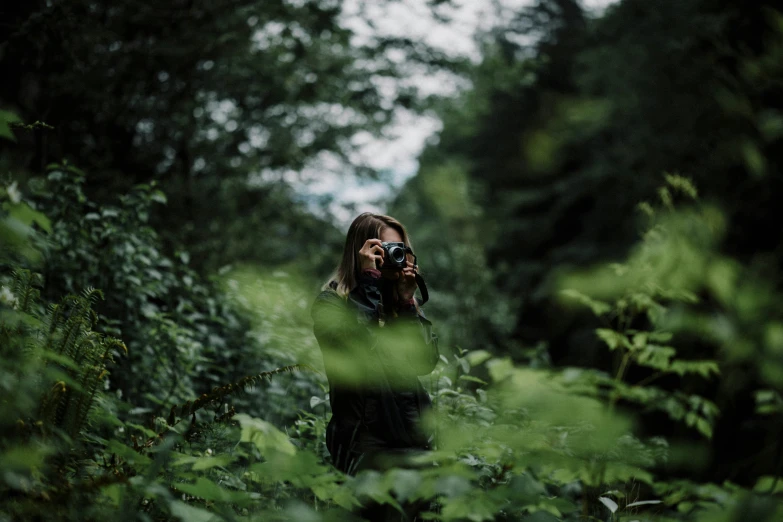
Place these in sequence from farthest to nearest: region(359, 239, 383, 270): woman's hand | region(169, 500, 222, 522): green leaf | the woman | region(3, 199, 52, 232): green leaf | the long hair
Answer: the long hair < region(359, 239, 383, 270): woman's hand < the woman < region(169, 500, 222, 522): green leaf < region(3, 199, 52, 232): green leaf

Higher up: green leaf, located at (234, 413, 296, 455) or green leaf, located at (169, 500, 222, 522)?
green leaf, located at (234, 413, 296, 455)

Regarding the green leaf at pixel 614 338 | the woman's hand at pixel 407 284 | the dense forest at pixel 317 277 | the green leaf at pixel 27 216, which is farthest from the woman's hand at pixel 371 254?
the green leaf at pixel 27 216

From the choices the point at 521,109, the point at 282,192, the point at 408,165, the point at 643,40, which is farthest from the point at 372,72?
the point at 521,109

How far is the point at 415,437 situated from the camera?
8.28 ft

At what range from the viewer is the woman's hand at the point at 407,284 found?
9.19ft

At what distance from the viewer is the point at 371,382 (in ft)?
8.20

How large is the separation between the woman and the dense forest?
0.20 m

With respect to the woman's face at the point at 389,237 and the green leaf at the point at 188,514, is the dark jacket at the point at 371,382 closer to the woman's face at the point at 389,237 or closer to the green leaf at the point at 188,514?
the woman's face at the point at 389,237

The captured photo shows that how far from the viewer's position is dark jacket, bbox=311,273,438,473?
7.72 feet

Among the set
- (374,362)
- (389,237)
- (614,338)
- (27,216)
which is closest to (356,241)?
(389,237)

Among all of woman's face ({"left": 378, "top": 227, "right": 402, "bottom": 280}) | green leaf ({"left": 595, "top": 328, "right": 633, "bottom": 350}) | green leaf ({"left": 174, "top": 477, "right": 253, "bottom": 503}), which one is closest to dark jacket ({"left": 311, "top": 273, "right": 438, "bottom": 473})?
woman's face ({"left": 378, "top": 227, "right": 402, "bottom": 280})

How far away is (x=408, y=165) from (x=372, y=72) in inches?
183

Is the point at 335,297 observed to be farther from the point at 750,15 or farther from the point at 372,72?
the point at 750,15

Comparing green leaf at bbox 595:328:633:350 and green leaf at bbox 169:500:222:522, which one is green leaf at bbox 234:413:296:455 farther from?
green leaf at bbox 595:328:633:350
